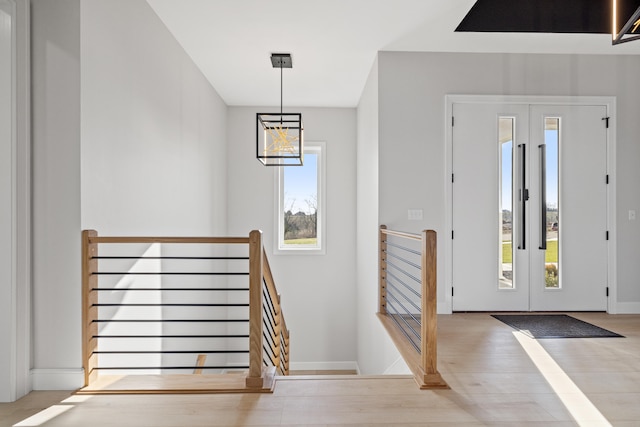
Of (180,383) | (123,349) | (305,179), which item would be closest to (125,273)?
(123,349)

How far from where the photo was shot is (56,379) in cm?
240

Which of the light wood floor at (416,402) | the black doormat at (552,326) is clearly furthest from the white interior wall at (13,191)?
the black doormat at (552,326)

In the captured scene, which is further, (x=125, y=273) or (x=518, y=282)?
(x=518, y=282)

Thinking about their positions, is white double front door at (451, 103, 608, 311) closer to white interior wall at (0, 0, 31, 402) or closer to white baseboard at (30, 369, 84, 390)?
white baseboard at (30, 369, 84, 390)

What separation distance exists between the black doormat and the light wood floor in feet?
1.81

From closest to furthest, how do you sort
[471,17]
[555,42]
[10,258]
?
[10,258] < [471,17] < [555,42]

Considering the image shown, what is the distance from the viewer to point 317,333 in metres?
6.36

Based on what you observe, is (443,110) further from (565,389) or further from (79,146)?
(79,146)

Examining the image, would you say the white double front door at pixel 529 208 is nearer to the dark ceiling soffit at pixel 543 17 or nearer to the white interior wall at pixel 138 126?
the dark ceiling soffit at pixel 543 17

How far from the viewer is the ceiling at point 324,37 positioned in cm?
331

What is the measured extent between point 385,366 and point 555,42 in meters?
3.31

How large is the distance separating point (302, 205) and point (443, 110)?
283 cm

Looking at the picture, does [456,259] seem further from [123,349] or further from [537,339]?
[123,349]

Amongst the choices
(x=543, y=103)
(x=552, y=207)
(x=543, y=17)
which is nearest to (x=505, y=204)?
(x=552, y=207)
